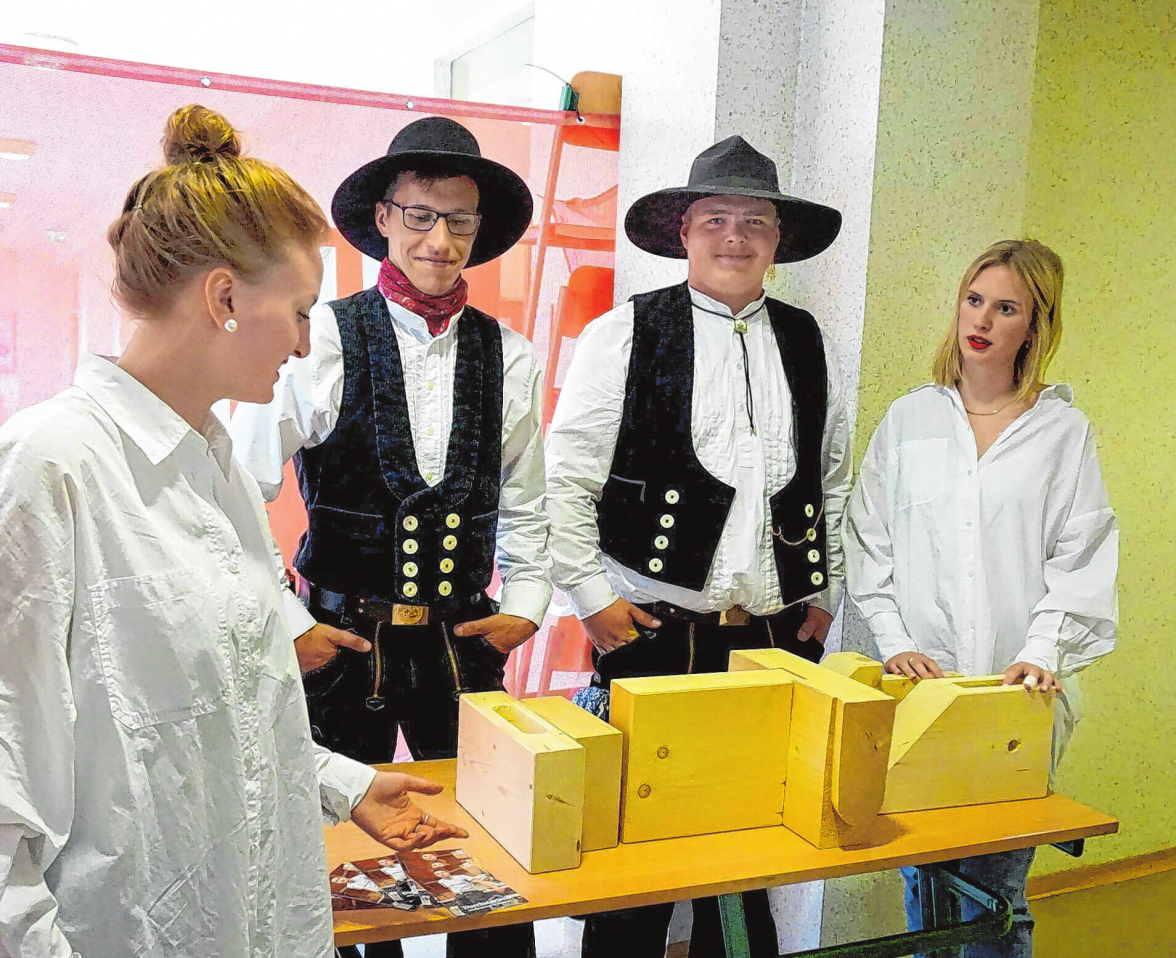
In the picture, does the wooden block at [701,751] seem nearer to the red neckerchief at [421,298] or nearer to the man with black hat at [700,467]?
the man with black hat at [700,467]

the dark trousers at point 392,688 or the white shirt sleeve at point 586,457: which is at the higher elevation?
the white shirt sleeve at point 586,457

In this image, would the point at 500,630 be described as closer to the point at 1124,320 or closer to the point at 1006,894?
the point at 1006,894

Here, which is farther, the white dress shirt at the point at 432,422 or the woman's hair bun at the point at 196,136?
the white dress shirt at the point at 432,422

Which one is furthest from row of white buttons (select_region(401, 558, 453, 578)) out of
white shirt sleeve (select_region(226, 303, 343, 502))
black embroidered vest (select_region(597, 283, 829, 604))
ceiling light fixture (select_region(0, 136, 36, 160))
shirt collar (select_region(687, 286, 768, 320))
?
ceiling light fixture (select_region(0, 136, 36, 160))

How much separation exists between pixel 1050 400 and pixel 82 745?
2.03 metres

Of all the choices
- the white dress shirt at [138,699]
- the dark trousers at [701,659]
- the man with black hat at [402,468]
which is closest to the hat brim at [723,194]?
the man with black hat at [402,468]

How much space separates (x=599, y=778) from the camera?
160 centimetres

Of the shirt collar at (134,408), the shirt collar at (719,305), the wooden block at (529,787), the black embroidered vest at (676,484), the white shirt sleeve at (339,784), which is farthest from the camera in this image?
the shirt collar at (719,305)

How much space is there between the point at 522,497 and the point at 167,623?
4.01ft

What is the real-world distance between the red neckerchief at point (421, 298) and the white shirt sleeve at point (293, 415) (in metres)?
0.13

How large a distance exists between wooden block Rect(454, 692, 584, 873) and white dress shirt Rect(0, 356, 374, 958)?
39cm

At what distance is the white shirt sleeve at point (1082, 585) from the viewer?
2205 millimetres

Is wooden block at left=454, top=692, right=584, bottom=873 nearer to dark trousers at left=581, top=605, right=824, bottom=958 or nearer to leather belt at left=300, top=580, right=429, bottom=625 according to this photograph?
leather belt at left=300, top=580, right=429, bottom=625

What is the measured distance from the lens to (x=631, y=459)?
235 centimetres
